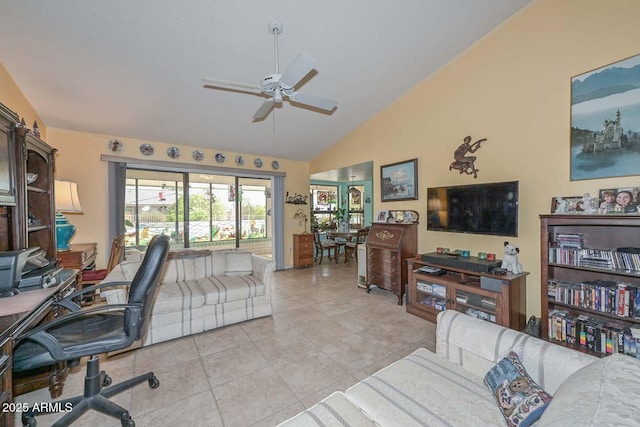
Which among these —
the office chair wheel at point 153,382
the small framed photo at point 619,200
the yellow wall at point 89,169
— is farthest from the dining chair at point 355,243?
the office chair wheel at point 153,382

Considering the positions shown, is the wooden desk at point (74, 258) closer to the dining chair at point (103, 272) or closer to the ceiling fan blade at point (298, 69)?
the dining chair at point (103, 272)

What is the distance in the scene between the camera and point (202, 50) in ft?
8.61

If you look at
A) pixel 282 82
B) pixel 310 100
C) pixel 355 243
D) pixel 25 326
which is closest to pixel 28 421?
pixel 25 326

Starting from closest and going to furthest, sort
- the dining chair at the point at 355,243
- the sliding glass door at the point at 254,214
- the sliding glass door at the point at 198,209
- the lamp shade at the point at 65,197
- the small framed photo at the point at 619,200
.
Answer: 1. the small framed photo at the point at 619,200
2. the lamp shade at the point at 65,197
3. the sliding glass door at the point at 198,209
4. the sliding glass door at the point at 254,214
5. the dining chair at the point at 355,243

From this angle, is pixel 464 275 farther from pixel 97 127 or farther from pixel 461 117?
pixel 97 127

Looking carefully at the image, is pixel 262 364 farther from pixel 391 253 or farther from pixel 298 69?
pixel 298 69

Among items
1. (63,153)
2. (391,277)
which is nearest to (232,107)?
(63,153)

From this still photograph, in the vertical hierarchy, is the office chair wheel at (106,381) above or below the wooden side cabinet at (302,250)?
below

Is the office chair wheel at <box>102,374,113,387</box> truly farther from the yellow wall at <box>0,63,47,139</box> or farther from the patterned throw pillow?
the yellow wall at <box>0,63,47,139</box>

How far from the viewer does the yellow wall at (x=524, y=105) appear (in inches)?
90.7

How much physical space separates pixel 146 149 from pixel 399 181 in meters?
4.23

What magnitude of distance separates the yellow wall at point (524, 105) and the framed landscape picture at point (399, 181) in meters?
0.11

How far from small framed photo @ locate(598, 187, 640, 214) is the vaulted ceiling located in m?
2.10

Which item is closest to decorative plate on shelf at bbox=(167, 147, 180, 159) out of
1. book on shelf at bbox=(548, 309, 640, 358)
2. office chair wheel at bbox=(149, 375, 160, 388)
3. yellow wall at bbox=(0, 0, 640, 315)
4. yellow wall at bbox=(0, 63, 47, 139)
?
yellow wall at bbox=(0, 0, 640, 315)
